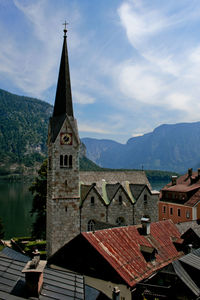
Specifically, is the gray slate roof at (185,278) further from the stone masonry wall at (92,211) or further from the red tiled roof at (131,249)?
the stone masonry wall at (92,211)

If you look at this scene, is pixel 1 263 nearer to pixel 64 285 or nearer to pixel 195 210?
pixel 64 285

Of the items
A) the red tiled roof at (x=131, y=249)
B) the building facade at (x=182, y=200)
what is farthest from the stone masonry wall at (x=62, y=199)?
the building facade at (x=182, y=200)

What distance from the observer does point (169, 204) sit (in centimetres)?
4881

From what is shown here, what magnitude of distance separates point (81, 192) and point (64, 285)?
80.3 feet

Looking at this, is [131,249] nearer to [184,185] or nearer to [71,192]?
[71,192]

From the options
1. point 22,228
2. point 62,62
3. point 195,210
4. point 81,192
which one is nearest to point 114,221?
point 81,192

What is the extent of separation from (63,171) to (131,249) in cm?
1411

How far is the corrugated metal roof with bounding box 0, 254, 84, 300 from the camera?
351 inches

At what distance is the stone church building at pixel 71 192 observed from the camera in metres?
31.9

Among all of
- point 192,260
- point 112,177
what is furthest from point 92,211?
point 192,260

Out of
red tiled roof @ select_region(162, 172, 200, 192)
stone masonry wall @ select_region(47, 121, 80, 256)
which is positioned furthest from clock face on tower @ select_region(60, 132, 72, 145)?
red tiled roof @ select_region(162, 172, 200, 192)

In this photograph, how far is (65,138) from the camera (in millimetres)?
33188

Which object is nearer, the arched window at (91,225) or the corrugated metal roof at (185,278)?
the corrugated metal roof at (185,278)

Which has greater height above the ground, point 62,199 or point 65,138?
point 65,138
